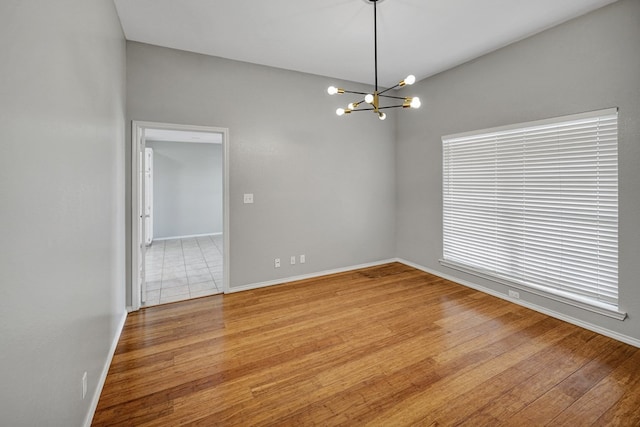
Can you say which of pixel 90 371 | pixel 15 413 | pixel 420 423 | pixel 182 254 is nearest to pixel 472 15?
pixel 420 423

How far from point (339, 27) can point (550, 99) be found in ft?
7.89

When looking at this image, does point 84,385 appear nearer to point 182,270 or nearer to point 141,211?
point 141,211

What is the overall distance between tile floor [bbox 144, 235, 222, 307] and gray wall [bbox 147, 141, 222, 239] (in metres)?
0.82

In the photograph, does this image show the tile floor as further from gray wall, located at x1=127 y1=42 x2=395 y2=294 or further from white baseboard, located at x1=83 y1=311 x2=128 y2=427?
white baseboard, located at x1=83 y1=311 x2=128 y2=427

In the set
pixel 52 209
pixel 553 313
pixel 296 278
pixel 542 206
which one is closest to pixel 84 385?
pixel 52 209

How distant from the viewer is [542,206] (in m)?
3.25

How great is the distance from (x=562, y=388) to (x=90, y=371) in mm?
3233

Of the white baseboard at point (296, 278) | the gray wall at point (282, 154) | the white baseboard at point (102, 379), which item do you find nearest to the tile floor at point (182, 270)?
the white baseboard at point (296, 278)

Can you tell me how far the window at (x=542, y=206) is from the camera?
2.79 meters

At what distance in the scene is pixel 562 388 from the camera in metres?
2.08

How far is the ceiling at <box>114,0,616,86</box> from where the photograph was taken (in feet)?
8.92

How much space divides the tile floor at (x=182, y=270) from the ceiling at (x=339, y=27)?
315 centimetres

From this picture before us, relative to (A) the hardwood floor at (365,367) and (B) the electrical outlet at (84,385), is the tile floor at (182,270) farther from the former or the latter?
(B) the electrical outlet at (84,385)

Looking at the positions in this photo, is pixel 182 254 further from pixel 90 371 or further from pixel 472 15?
pixel 472 15
